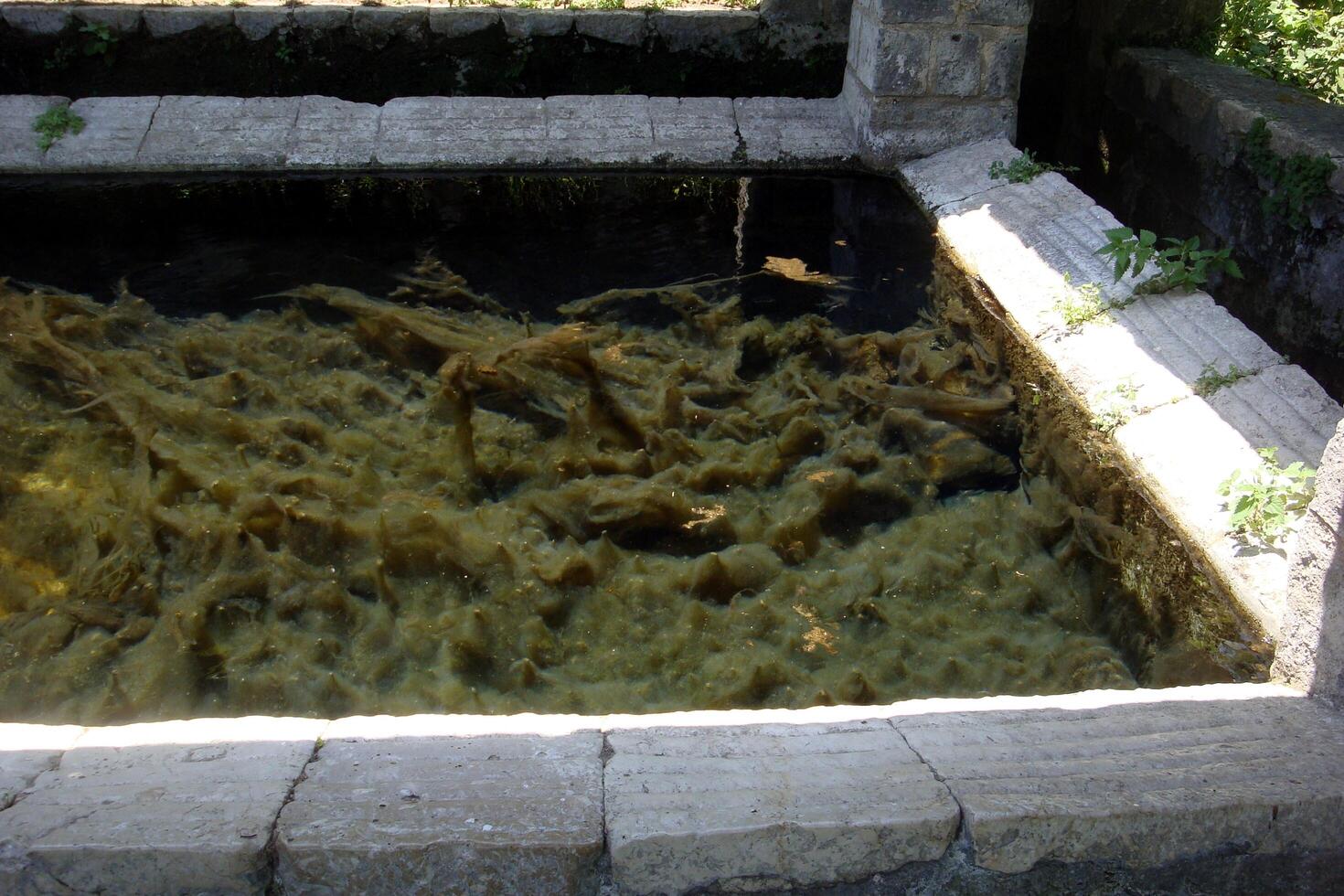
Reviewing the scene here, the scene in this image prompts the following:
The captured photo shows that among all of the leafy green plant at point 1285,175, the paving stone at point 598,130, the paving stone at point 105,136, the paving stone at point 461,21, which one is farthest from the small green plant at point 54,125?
the leafy green plant at point 1285,175

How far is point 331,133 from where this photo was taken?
657 cm

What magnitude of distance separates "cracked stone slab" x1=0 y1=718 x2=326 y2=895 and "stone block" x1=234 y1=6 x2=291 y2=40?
5.98m

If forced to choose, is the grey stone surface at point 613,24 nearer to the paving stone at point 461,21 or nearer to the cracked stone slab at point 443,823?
the paving stone at point 461,21

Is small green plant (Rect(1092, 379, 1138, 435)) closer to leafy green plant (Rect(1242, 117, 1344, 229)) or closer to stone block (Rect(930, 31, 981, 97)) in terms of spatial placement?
leafy green plant (Rect(1242, 117, 1344, 229))

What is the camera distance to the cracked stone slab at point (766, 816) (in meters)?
2.08

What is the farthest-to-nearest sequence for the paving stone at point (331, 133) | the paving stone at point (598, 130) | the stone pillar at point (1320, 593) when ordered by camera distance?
the paving stone at point (598, 130) < the paving stone at point (331, 133) < the stone pillar at point (1320, 593)

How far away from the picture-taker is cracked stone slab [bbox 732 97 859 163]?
6.75m

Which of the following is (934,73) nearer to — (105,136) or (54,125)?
(105,136)

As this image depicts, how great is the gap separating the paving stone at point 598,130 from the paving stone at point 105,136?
2.34m

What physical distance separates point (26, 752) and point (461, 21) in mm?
5995

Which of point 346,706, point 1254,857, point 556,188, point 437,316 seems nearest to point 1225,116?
point 556,188

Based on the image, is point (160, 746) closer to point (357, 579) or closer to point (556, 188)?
point (357, 579)

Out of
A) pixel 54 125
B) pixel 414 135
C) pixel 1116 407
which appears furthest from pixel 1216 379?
pixel 54 125

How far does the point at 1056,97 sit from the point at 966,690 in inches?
215
